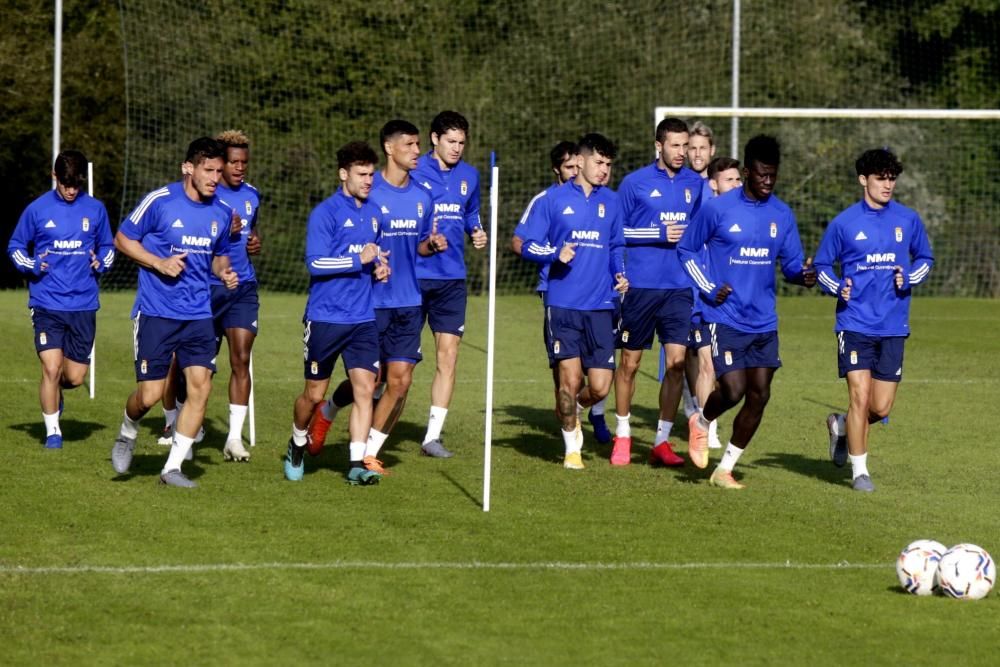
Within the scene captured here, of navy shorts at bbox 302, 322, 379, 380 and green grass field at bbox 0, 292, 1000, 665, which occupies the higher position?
navy shorts at bbox 302, 322, 379, 380

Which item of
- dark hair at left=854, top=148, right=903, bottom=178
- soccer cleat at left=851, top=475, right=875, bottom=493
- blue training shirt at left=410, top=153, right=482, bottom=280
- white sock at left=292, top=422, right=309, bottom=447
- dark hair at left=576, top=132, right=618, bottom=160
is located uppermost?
dark hair at left=576, top=132, right=618, bottom=160

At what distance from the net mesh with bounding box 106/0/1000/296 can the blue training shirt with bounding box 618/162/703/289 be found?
18.2 m

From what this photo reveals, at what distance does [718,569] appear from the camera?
9.58 meters

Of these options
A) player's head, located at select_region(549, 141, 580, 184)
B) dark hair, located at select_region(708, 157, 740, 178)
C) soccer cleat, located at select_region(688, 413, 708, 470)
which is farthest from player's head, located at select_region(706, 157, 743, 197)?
soccer cleat, located at select_region(688, 413, 708, 470)

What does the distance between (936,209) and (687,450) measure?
65.6ft

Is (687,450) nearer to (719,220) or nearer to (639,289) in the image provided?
(639,289)

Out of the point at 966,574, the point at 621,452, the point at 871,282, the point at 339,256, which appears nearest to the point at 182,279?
the point at 339,256

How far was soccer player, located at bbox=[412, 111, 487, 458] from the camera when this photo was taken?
46.1 feet

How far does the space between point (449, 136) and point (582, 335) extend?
6.47 feet

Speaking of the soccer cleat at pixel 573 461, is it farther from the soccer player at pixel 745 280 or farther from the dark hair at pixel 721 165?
the dark hair at pixel 721 165

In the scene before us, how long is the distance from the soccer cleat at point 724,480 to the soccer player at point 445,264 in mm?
2445

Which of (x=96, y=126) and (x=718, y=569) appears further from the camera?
(x=96, y=126)

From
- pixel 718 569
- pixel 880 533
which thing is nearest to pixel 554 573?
pixel 718 569

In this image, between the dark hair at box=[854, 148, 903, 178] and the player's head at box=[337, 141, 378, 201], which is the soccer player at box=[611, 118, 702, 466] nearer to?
the dark hair at box=[854, 148, 903, 178]
